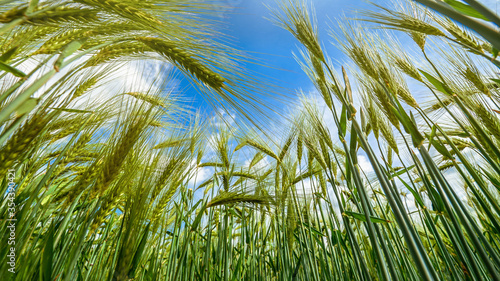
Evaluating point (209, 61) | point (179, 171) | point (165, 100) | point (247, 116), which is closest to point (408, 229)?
point (247, 116)

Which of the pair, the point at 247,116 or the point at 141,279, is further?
the point at 141,279

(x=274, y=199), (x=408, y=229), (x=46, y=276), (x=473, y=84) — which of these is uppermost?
(x=473, y=84)

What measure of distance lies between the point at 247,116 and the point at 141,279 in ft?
4.17

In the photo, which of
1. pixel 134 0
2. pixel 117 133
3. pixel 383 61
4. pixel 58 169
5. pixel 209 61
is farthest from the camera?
pixel 383 61

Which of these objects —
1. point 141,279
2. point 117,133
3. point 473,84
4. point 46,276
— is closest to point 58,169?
point 117,133

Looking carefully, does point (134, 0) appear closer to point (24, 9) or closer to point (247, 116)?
point (24, 9)

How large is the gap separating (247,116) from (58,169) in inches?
49.2

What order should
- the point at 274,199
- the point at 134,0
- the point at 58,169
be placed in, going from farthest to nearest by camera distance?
the point at 274,199 → the point at 58,169 → the point at 134,0

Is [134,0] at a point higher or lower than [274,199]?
higher

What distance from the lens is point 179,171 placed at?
1.64 meters

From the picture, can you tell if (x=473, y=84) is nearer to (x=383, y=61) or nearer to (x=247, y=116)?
(x=383, y=61)

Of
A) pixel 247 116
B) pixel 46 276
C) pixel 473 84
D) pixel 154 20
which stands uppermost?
pixel 473 84

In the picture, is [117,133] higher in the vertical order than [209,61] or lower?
lower

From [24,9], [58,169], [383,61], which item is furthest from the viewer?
[383,61]
